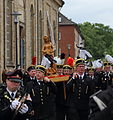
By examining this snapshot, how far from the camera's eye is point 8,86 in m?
7.43

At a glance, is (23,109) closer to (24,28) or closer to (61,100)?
(61,100)

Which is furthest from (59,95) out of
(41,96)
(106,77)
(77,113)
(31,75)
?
(106,77)

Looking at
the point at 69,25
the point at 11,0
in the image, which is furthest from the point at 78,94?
the point at 69,25

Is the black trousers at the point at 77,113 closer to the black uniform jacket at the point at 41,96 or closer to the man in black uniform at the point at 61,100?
the man in black uniform at the point at 61,100

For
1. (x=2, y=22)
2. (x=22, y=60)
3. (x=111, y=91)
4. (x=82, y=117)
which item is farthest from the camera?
(x=22, y=60)

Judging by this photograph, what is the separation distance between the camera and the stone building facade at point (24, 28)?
26875mm

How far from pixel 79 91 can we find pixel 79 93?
6 cm

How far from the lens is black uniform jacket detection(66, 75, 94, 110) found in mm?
12828

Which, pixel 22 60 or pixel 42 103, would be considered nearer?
pixel 42 103

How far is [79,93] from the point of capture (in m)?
12.9

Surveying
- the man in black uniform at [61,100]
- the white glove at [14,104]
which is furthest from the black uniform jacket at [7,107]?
the man in black uniform at [61,100]

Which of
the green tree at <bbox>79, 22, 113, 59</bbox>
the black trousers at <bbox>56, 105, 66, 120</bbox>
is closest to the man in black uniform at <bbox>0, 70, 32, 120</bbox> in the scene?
the black trousers at <bbox>56, 105, 66, 120</bbox>

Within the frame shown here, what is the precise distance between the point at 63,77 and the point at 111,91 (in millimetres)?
8674

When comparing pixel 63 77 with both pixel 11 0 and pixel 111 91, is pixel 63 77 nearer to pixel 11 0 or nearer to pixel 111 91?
pixel 111 91
